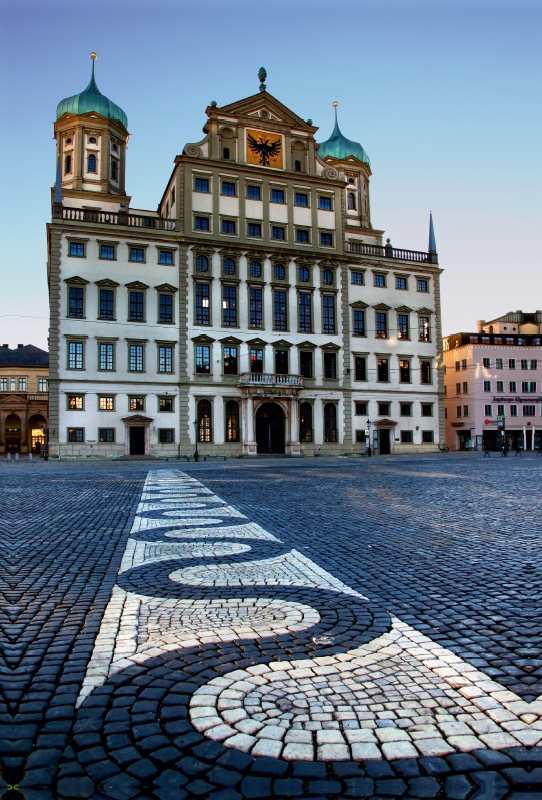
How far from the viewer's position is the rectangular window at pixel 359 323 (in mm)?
53875

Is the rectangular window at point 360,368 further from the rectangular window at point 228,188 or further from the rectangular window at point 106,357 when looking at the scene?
the rectangular window at point 106,357

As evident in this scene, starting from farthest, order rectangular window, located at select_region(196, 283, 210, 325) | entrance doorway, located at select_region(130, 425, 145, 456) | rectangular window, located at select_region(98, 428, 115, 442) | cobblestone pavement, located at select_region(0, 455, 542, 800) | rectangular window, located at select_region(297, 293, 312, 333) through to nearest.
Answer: rectangular window, located at select_region(297, 293, 312, 333) < rectangular window, located at select_region(196, 283, 210, 325) < entrance doorway, located at select_region(130, 425, 145, 456) < rectangular window, located at select_region(98, 428, 115, 442) < cobblestone pavement, located at select_region(0, 455, 542, 800)

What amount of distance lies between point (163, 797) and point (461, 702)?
4.53 feet

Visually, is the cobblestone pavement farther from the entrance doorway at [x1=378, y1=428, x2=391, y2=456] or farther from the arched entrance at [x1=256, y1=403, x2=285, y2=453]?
the entrance doorway at [x1=378, y1=428, x2=391, y2=456]

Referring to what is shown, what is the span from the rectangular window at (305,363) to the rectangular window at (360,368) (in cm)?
423

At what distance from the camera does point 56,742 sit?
247 centimetres

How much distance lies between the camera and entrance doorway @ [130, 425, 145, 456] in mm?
45969

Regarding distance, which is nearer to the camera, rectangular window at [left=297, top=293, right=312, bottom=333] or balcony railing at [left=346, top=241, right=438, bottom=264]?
rectangular window at [left=297, top=293, right=312, bottom=333]

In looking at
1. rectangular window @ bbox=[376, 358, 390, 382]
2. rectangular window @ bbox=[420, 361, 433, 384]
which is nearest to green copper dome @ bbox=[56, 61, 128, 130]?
rectangular window @ bbox=[376, 358, 390, 382]

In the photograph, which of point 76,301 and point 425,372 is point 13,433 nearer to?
point 76,301

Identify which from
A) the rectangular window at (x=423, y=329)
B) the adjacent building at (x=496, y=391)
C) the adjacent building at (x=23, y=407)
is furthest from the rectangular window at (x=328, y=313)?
the adjacent building at (x=23, y=407)

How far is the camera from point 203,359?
160 ft

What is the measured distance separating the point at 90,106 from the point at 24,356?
41950 mm

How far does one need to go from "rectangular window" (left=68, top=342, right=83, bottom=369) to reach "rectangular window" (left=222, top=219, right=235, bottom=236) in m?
15.0
